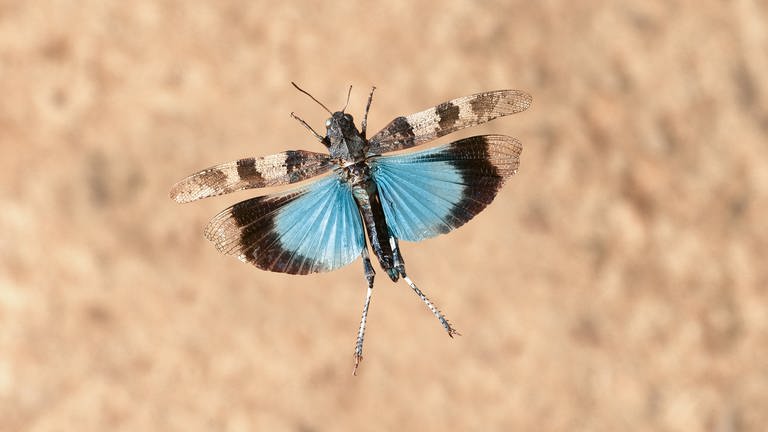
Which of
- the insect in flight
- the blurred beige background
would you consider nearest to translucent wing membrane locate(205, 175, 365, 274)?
the insect in flight

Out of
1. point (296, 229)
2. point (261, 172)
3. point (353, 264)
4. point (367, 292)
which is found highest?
point (353, 264)

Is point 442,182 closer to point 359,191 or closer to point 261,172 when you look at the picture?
point 359,191

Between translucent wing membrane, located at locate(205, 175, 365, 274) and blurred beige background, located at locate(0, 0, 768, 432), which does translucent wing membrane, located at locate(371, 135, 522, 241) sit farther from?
blurred beige background, located at locate(0, 0, 768, 432)

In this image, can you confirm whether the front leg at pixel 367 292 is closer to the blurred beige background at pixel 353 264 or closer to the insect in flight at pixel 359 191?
the insect in flight at pixel 359 191

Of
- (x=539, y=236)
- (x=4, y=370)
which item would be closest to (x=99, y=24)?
(x=4, y=370)

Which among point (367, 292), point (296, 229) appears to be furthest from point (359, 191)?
point (367, 292)

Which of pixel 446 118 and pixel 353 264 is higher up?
pixel 353 264
